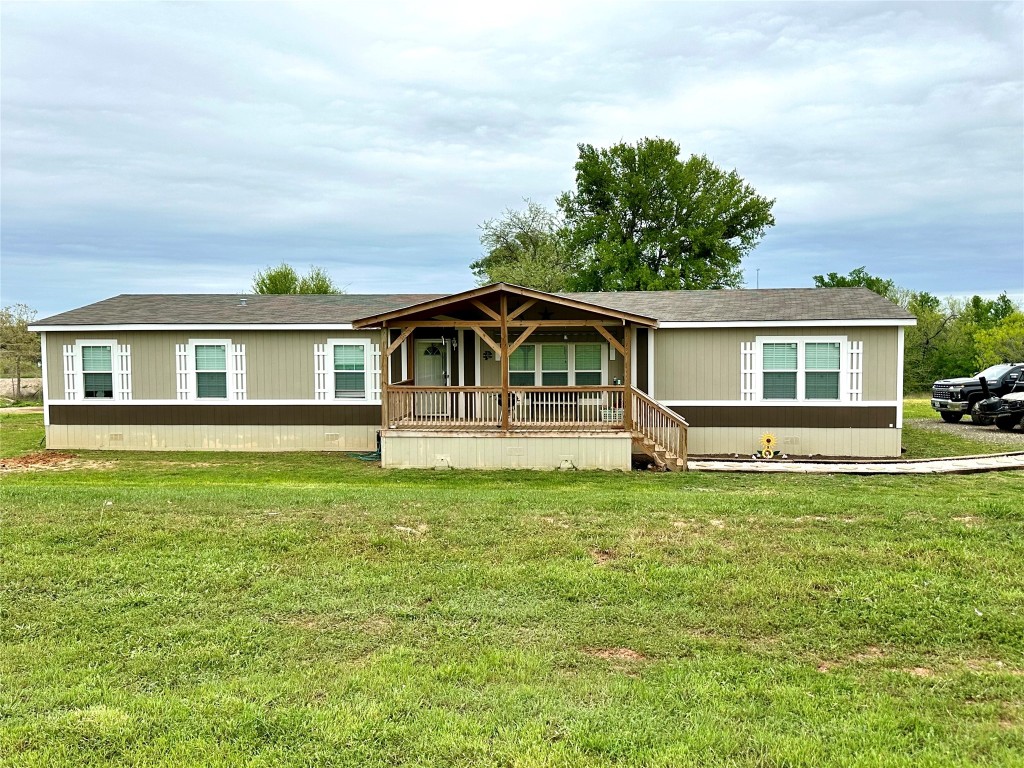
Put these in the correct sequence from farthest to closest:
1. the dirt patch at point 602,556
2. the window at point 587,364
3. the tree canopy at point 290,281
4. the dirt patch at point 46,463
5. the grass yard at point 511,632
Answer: the tree canopy at point 290,281, the window at point 587,364, the dirt patch at point 46,463, the dirt patch at point 602,556, the grass yard at point 511,632

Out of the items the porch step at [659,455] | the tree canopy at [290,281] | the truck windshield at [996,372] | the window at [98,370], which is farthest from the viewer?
the tree canopy at [290,281]

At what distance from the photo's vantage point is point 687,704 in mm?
3570

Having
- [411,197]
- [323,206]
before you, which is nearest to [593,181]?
[411,197]

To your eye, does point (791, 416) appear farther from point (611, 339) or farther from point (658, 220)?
point (658, 220)

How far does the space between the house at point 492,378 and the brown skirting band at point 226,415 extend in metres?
0.03

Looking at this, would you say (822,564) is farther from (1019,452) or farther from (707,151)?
(707,151)

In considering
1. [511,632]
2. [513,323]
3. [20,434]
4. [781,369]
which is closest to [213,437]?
[20,434]

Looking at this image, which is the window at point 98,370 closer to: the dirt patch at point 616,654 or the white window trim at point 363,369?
the white window trim at point 363,369

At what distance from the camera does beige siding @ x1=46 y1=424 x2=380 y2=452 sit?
15805 mm

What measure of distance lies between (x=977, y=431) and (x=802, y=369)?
752cm

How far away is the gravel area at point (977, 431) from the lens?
16.1 metres

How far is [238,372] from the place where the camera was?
15.9m

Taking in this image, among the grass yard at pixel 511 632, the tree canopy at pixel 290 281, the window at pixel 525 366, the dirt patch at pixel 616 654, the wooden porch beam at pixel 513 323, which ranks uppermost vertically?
the tree canopy at pixel 290 281

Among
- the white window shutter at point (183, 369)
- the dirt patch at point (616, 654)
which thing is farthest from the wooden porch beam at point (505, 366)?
the dirt patch at point (616, 654)
